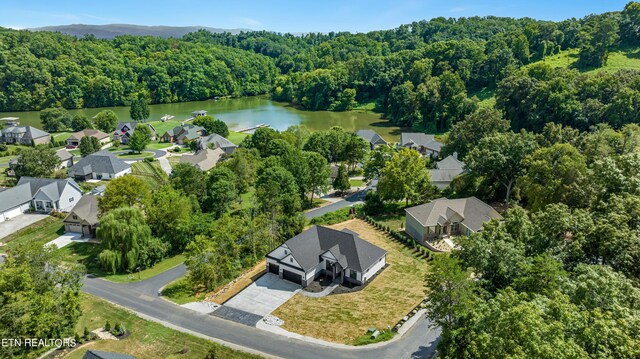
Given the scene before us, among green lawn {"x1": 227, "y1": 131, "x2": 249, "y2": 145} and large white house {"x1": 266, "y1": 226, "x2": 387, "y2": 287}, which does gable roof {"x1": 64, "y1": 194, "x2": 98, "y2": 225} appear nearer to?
large white house {"x1": 266, "y1": 226, "x2": 387, "y2": 287}

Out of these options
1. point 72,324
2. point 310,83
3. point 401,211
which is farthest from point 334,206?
point 310,83

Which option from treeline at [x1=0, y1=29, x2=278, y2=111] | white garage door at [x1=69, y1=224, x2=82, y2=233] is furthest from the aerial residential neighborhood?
treeline at [x1=0, y1=29, x2=278, y2=111]

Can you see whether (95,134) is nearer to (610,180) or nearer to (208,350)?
(208,350)

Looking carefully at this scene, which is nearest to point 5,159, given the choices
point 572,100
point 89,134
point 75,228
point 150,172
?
point 89,134

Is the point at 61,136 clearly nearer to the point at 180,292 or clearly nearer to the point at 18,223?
the point at 18,223

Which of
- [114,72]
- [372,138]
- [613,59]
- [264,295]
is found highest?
[613,59]

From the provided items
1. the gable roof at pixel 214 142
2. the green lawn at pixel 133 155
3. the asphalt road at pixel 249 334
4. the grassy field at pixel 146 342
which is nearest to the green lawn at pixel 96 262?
the asphalt road at pixel 249 334

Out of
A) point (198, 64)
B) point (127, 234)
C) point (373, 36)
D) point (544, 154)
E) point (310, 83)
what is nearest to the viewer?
point (127, 234)
